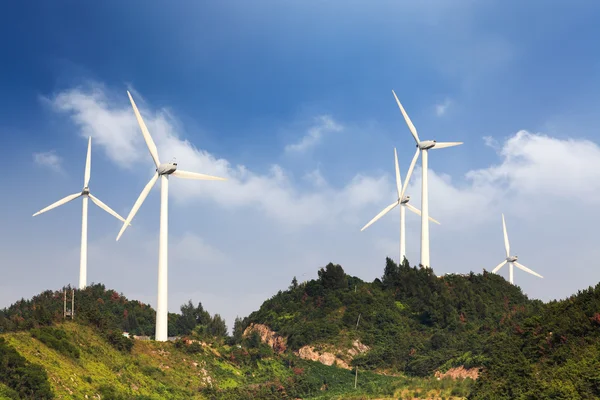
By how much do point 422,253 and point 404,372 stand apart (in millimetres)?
36929

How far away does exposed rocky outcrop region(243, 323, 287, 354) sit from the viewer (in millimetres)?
108312

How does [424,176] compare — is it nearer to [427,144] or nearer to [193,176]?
[427,144]

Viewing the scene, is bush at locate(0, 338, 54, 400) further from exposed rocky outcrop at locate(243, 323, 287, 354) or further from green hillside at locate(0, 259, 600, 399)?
exposed rocky outcrop at locate(243, 323, 287, 354)

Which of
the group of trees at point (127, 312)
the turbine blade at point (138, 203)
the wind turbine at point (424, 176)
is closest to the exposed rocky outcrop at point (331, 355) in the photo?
the group of trees at point (127, 312)

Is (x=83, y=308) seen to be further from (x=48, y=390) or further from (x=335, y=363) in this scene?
(x=335, y=363)

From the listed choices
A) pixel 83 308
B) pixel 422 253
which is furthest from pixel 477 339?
pixel 83 308

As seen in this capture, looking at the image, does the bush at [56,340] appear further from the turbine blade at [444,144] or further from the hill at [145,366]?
the turbine blade at [444,144]

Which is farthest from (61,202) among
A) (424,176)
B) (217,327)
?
(424,176)

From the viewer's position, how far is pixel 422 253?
127 metres

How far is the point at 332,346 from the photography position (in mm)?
101312

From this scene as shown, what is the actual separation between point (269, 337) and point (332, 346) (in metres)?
15.9

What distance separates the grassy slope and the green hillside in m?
0.21

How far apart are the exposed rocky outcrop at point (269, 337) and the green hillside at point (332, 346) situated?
0.87ft

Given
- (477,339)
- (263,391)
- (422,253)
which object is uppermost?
(422,253)
